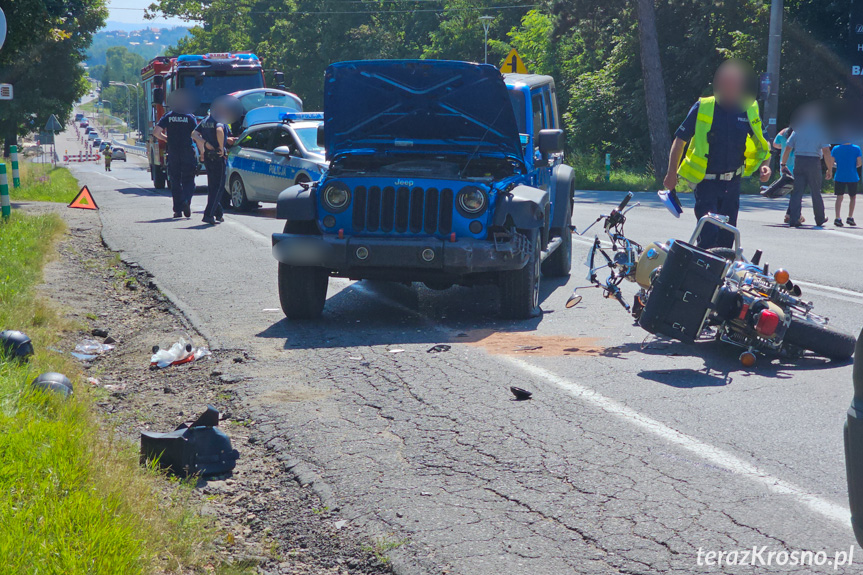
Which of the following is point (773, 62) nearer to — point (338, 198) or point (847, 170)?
point (847, 170)

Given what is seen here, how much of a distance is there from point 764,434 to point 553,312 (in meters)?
3.55

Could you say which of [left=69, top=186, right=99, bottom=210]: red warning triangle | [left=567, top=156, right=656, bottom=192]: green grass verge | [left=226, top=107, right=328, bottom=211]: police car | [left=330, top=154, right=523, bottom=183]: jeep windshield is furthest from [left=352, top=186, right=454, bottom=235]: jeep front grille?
[left=567, top=156, right=656, bottom=192]: green grass verge

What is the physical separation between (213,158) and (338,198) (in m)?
8.72

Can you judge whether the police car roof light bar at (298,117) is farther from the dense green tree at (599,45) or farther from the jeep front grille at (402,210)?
the jeep front grille at (402,210)

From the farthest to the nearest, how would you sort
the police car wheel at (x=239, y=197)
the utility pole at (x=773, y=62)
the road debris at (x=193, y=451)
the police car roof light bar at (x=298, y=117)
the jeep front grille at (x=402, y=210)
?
the utility pole at (x=773, y=62)
the police car wheel at (x=239, y=197)
the police car roof light bar at (x=298, y=117)
the jeep front grille at (x=402, y=210)
the road debris at (x=193, y=451)

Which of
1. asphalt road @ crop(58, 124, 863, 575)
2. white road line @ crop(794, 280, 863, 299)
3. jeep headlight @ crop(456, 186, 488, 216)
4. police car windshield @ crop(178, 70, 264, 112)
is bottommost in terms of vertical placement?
asphalt road @ crop(58, 124, 863, 575)

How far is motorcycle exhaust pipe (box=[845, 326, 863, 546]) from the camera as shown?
2424 millimetres

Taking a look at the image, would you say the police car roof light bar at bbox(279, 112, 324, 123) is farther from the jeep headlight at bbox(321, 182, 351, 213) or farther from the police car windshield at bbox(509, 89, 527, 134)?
the jeep headlight at bbox(321, 182, 351, 213)

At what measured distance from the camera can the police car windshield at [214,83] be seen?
26125mm

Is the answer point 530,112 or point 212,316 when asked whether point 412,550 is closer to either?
point 212,316

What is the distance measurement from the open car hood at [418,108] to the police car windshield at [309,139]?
7.89 metres

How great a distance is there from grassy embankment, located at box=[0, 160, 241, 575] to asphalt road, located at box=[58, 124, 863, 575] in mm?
709

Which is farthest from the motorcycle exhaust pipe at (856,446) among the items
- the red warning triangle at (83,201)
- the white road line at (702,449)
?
the red warning triangle at (83,201)

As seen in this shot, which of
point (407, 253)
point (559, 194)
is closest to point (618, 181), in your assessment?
point (559, 194)
